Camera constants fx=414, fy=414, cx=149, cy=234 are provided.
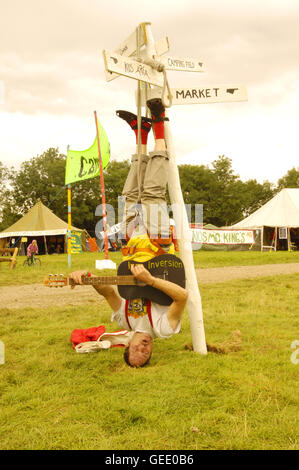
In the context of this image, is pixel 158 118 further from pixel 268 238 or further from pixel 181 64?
pixel 268 238

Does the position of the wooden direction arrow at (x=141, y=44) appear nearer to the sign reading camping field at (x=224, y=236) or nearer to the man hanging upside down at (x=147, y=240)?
the man hanging upside down at (x=147, y=240)

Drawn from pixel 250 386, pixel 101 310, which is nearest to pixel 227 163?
pixel 101 310

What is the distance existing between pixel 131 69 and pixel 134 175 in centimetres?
106

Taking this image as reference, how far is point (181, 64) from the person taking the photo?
4.60 m

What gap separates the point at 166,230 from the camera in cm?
415

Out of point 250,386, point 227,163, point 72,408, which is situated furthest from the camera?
point 227,163

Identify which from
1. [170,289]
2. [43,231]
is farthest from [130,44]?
[43,231]

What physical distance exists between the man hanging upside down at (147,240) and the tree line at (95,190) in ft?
139

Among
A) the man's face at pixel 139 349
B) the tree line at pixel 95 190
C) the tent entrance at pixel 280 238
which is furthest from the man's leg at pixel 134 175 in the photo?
the tree line at pixel 95 190

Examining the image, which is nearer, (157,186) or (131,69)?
(131,69)

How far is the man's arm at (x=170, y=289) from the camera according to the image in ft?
12.3

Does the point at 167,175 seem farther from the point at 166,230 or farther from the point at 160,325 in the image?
the point at 160,325

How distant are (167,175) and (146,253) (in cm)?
92

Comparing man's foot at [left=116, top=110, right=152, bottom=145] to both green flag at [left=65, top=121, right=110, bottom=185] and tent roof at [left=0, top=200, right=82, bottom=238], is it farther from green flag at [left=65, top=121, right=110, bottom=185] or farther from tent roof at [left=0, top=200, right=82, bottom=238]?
tent roof at [left=0, top=200, right=82, bottom=238]
